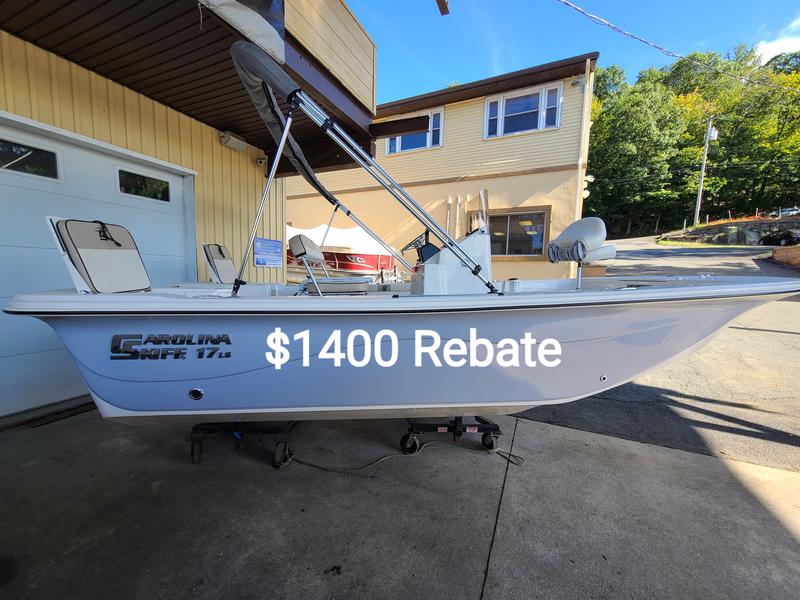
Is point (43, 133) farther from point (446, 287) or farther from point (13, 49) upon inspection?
point (446, 287)

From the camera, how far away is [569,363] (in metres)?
1.86

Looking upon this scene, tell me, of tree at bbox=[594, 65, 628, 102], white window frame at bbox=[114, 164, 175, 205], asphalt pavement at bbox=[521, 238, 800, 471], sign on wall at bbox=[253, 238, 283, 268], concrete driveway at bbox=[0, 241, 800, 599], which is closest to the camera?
concrete driveway at bbox=[0, 241, 800, 599]

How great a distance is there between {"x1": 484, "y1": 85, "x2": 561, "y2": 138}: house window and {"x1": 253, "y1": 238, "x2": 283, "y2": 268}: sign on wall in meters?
6.90

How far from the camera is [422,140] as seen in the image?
9789 millimetres

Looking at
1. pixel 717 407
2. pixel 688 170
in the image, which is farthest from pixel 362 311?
pixel 688 170

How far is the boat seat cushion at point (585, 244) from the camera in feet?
7.72

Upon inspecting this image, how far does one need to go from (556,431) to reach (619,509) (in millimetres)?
942

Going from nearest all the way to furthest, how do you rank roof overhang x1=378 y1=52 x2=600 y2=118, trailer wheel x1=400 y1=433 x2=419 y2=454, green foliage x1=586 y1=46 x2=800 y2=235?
1. trailer wheel x1=400 y1=433 x2=419 y2=454
2. roof overhang x1=378 y1=52 x2=600 y2=118
3. green foliage x1=586 y1=46 x2=800 y2=235

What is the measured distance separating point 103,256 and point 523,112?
920cm

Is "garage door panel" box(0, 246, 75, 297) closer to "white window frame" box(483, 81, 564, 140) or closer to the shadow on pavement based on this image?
the shadow on pavement

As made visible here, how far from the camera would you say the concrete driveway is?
1.46 meters

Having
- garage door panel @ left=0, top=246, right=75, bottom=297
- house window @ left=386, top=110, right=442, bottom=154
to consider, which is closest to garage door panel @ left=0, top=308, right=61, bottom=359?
garage door panel @ left=0, top=246, right=75, bottom=297

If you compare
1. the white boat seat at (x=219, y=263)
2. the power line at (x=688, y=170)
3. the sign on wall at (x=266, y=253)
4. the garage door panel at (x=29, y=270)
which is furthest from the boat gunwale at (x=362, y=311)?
the power line at (x=688, y=170)

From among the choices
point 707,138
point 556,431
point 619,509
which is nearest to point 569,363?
point 619,509
